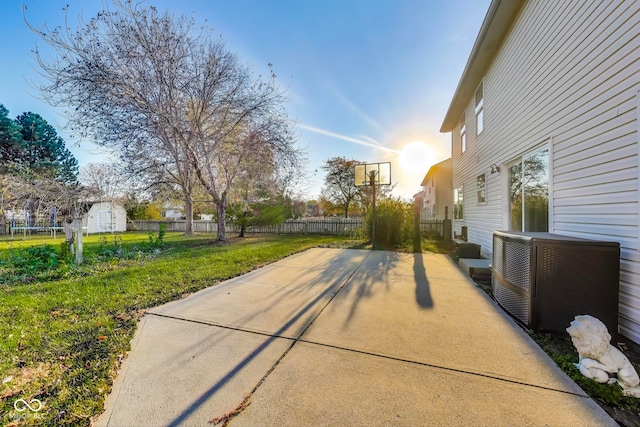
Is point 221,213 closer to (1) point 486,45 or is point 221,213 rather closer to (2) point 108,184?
(2) point 108,184

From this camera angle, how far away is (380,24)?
21.7ft

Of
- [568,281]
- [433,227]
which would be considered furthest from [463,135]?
[568,281]

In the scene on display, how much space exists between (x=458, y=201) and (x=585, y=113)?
7098 mm

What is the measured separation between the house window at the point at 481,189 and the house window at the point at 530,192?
1377mm

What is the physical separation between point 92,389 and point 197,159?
27.2 feet

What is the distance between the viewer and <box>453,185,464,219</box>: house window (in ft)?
29.9

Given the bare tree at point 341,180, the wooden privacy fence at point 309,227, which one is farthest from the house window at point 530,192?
Result: the bare tree at point 341,180

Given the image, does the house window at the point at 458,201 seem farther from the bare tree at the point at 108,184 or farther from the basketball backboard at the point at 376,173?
the bare tree at the point at 108,184

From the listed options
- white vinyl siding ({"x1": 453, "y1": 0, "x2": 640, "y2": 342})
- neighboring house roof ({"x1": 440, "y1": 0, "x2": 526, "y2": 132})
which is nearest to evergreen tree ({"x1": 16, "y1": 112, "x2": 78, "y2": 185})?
neighboring house roof ({"x1": 440, "y1": 0, "x2": 526, "y2": 132})

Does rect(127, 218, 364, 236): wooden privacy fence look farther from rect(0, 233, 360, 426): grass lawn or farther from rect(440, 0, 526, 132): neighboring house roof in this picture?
rect(0, 233, 360, 426): grass lawn

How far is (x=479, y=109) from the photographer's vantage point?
23.2 ft

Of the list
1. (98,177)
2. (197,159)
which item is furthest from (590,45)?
(98,177)

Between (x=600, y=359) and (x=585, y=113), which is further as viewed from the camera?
(x=585, y=113)

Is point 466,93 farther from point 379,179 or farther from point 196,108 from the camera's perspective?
point 196,108
